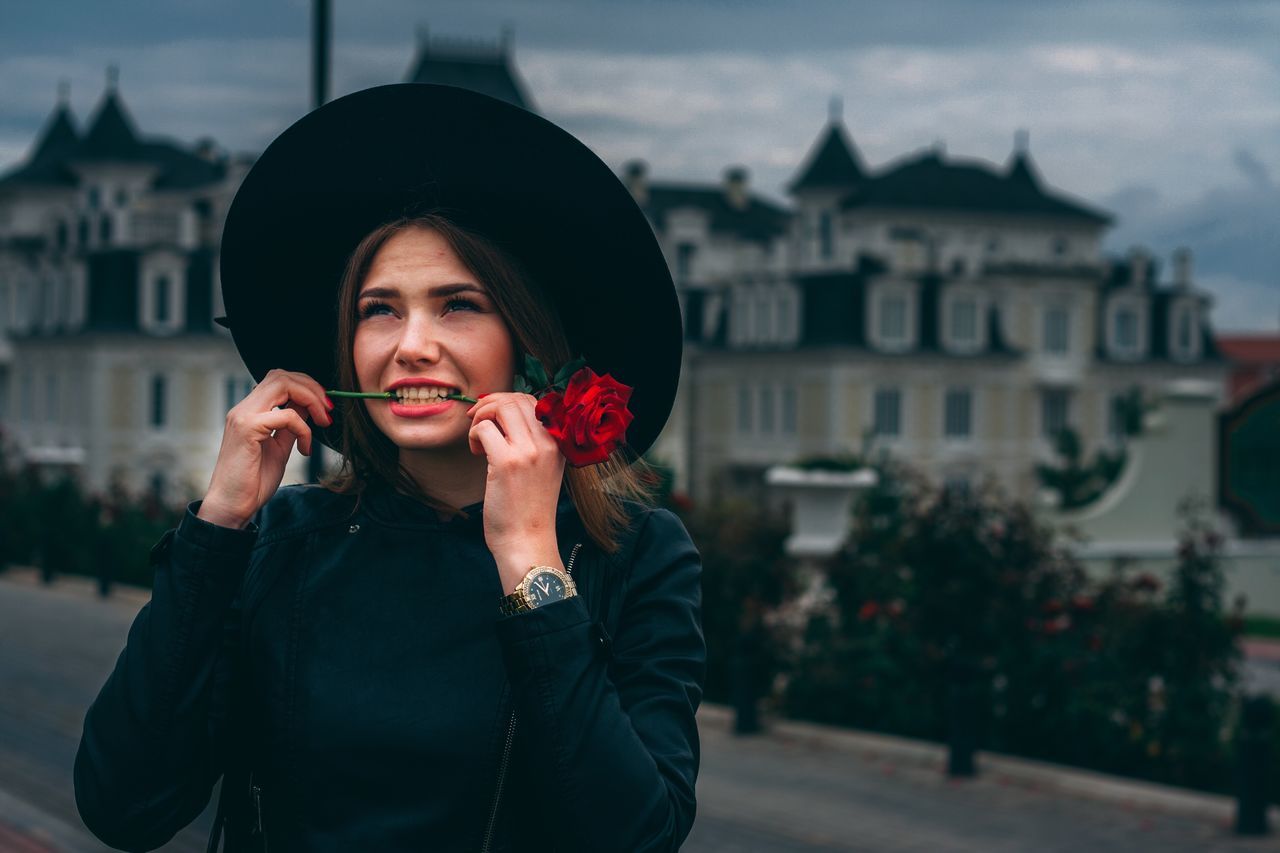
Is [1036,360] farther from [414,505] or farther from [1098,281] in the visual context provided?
[414,505]

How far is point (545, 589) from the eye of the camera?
2182mm

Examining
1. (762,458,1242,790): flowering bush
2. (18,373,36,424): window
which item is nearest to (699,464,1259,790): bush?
(762,458,1242,790): flowering bush

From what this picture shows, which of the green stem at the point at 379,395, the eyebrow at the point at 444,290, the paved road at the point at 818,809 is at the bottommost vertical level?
the paved road at the point at 818,809

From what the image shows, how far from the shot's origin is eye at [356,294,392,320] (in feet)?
8.09

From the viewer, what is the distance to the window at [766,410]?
5981 centimetres

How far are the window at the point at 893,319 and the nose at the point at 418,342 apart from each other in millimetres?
56606

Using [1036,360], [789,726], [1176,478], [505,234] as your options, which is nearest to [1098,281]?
[1036,360]

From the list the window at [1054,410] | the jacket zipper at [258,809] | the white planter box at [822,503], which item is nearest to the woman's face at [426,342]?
the jacket zipper at [258,809]

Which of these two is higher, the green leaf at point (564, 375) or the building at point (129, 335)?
→ the building at point (129, 335)

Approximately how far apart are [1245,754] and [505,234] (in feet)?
24.1

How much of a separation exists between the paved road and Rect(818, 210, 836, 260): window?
48.1 metres

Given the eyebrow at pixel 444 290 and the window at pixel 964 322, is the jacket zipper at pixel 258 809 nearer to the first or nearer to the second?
the eyebrow at pixel 444 290

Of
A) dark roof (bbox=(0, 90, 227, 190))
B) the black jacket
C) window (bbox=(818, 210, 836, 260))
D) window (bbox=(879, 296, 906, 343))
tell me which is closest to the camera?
the black jacket

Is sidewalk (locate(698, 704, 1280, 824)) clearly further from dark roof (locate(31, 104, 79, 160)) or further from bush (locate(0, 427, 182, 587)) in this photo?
dark roof (locate(31, 104, 79, 160))
